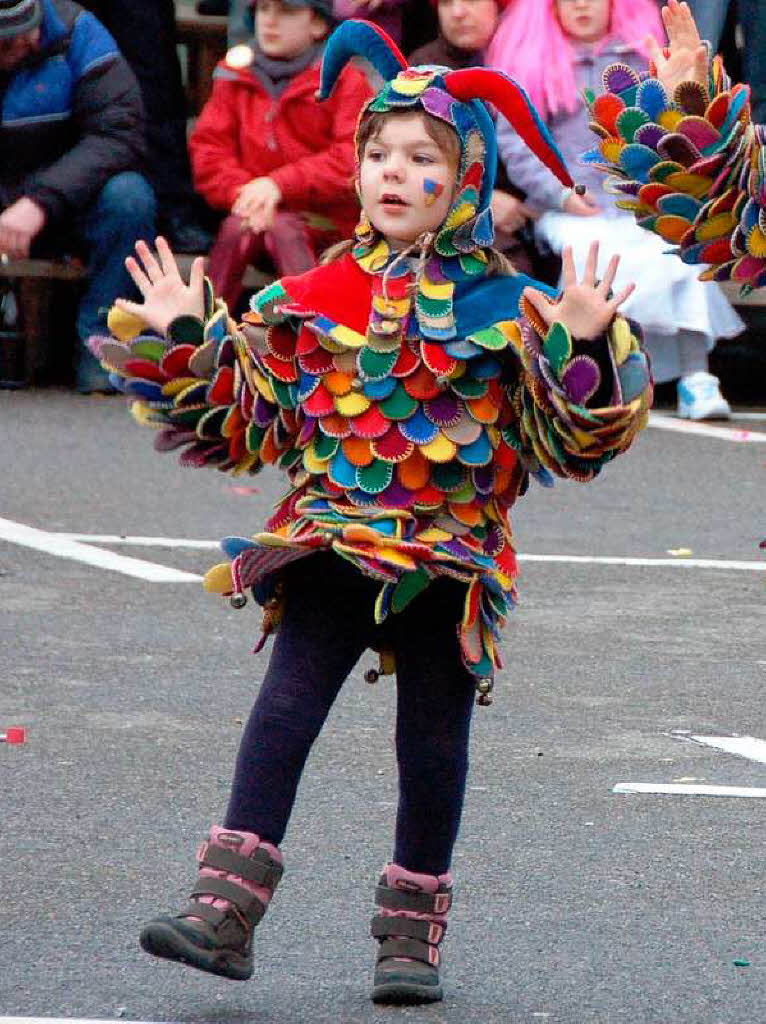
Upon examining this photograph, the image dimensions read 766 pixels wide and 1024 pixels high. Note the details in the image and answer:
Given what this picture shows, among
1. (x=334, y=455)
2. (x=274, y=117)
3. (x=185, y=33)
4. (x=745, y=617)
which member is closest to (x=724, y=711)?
(x=745, y=617)

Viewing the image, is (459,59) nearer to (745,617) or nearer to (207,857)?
(745,617)

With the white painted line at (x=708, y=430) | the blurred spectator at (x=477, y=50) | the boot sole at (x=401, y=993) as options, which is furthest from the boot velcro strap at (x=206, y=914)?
the blurred spectator at (x=477, y=50)

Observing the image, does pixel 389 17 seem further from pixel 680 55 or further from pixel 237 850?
pixel 237 850

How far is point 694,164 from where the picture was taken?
4.58m

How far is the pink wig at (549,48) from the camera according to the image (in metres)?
9.95

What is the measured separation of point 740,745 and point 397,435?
178 cm

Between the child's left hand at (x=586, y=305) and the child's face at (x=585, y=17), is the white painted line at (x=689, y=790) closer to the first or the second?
the child's left hand at (x=586, y=305)

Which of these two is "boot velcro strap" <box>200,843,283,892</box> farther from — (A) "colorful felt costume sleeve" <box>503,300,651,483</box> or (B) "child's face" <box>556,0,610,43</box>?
(B) "child's face" <box>556,0,610,43</box>

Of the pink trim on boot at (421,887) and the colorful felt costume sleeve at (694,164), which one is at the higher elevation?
the colorful felt costume sleeve at (694,164)

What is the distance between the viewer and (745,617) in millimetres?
6648

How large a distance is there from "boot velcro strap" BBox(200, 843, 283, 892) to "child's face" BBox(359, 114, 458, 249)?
1.01 metres

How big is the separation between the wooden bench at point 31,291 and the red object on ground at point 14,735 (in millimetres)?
5275

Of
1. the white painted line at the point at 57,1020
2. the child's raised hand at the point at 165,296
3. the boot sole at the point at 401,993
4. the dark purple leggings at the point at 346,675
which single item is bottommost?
the boot sole at the point at 401,993

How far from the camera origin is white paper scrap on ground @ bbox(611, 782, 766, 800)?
16.2 feet
